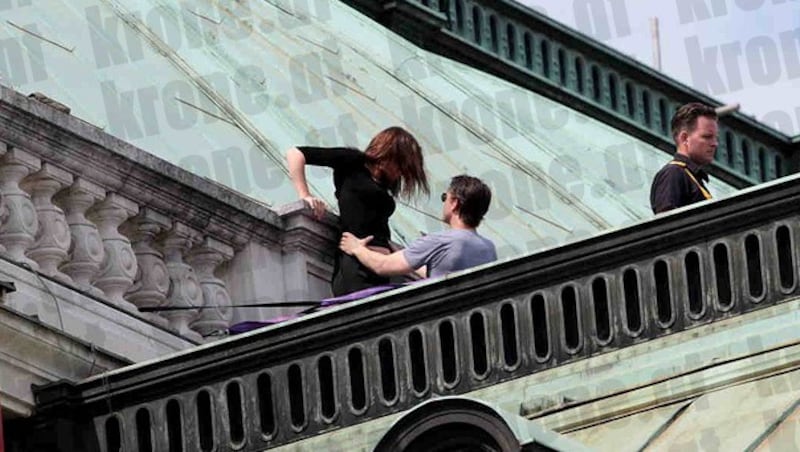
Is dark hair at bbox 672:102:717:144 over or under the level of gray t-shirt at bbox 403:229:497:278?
over

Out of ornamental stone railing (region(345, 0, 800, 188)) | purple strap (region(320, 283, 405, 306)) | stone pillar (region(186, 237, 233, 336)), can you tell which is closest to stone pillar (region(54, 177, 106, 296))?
stone pillar (region(186, 237, 233, 336))

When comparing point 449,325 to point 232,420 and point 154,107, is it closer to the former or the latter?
point 232,420

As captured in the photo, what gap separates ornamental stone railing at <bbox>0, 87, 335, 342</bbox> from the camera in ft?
82.9

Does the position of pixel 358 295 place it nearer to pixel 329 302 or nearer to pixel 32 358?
pixel 329 302

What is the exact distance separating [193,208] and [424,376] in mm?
2530

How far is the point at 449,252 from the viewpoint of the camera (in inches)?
1003

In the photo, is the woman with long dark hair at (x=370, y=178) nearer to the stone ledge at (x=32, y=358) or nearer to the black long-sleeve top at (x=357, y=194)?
the black long-sleeve top at (x=357, y=194)

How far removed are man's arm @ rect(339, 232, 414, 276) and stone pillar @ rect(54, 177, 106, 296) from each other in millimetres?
1518

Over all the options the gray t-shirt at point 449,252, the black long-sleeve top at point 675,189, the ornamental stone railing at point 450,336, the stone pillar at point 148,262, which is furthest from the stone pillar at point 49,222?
the black long-sleeve top at point 675,189

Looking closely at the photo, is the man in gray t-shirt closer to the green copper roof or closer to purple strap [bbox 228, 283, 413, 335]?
purple strap [bbox 228, 283, 413, 335]

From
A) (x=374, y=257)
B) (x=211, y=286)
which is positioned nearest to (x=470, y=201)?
(x=374, y=257)

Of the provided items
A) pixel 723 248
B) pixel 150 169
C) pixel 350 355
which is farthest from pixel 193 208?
pixel 723 248

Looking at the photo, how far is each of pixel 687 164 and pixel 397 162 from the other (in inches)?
76.4

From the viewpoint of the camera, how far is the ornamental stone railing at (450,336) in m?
23.9
